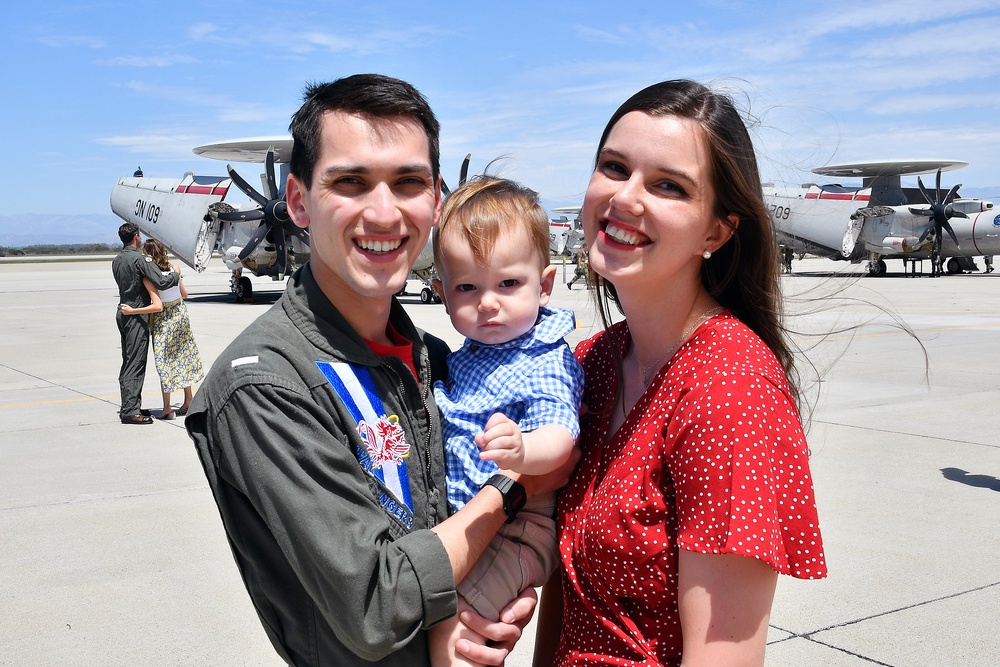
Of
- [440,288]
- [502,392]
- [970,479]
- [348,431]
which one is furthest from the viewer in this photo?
[970,479]

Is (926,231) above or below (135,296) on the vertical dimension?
below

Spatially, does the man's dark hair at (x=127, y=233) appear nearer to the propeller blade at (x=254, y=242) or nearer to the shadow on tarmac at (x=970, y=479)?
the shadow on tarmac at (x=970, y=479)

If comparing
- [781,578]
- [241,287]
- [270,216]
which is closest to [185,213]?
[241,287]

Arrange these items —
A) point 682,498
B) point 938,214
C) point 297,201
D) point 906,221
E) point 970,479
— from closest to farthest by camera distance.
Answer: point 682,498
point 297,201
point 970,479
point 938,214
point 906,221

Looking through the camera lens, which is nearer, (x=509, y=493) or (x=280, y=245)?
(x=509, y=493)

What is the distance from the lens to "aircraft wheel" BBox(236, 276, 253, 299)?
28.0 meters

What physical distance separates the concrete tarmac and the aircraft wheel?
16.2 meters

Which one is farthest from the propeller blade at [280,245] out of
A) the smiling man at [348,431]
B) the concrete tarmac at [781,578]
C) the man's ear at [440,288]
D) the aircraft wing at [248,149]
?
the smiling man at [348,431]

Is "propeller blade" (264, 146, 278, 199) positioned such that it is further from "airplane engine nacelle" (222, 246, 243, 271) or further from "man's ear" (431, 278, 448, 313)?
"man's ear" (431, 278, 448, 313)

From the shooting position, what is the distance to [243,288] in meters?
28.0

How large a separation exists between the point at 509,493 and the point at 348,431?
39cm

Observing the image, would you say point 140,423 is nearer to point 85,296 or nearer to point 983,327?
point 983,327

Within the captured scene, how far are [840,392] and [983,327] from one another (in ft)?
27.5

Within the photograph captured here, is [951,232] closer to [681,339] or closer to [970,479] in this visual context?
[970,479]
